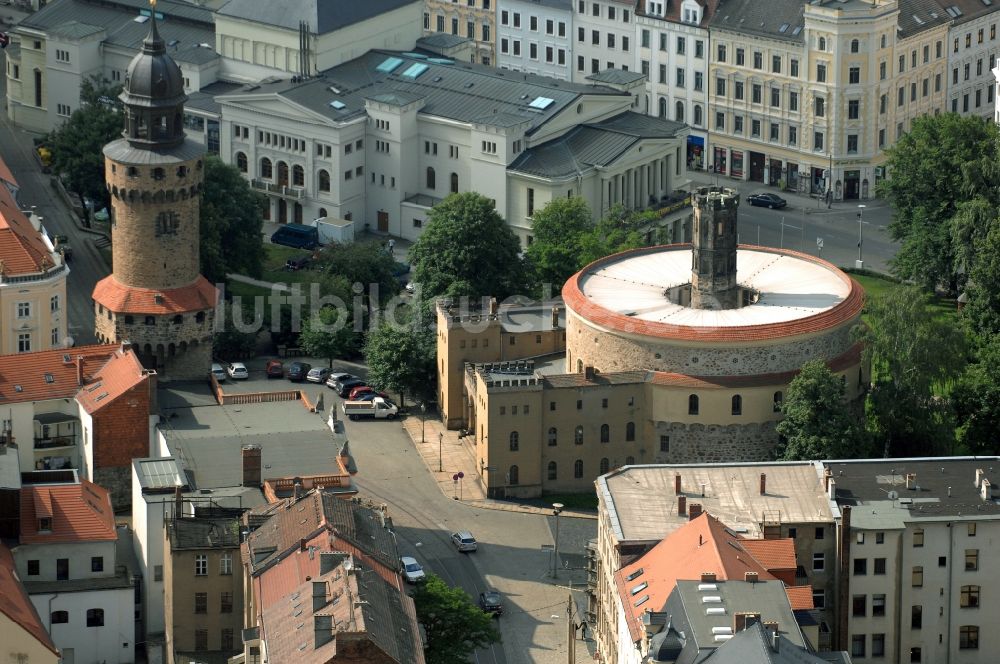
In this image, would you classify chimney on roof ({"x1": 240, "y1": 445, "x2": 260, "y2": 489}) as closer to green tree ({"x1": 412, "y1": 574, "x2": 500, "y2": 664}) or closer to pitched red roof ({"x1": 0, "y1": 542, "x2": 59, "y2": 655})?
green tree ({"x1": 412, "y1": 574, "x2": 500, "y2": 664})

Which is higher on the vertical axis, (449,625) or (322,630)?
(322,630)

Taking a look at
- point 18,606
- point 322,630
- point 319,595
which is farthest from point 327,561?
point 18,606

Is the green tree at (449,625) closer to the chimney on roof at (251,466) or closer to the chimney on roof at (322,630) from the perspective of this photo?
the chimney on roof at (251,466)

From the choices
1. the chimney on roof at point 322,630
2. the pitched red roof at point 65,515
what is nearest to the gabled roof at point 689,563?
the chimney on roof at point 322,630

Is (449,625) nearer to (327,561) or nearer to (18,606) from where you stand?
(327,561)

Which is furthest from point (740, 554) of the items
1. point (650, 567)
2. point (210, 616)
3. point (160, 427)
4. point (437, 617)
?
point (160, 427)

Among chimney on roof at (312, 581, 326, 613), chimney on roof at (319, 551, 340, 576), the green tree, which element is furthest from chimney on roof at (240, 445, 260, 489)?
chimney on roof at (312, 581, 326, 613)

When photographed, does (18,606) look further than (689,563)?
No
